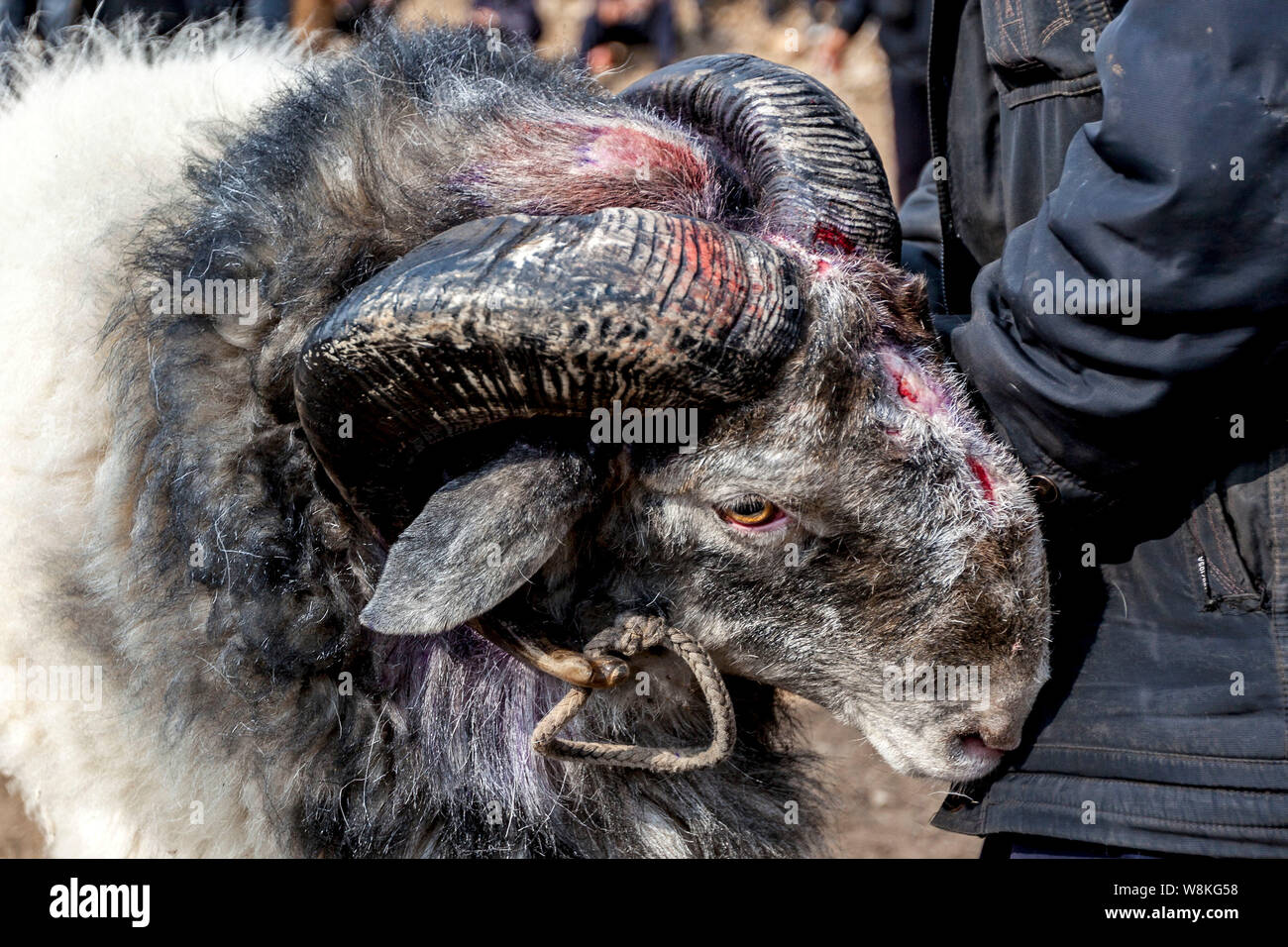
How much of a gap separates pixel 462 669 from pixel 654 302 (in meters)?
1.08

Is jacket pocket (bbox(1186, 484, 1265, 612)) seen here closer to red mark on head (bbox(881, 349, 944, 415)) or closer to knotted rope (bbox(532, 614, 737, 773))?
red mark on head (bbox(881, 349, 944, 415))

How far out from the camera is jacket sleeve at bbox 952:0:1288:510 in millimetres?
1797

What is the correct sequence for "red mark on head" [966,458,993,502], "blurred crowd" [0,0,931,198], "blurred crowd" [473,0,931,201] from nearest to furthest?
"red mark on head" [966,458,993,502] < "blurred crowd" [0,0,931,198] < "blurred crowd" [473,0,931,201]

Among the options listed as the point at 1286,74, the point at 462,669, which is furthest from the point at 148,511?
the point at 1286,74

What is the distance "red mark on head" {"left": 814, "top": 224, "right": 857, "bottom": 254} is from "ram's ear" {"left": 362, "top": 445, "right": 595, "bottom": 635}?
0.68 meters

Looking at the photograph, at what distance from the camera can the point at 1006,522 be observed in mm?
2273

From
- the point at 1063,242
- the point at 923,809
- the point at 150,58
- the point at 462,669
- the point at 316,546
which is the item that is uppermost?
the point at 150,58

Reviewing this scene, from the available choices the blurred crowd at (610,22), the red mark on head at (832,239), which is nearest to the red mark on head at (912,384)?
the red mark on head at (832,239)

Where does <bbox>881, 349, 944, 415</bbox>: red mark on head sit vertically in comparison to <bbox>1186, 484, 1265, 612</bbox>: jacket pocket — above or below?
above

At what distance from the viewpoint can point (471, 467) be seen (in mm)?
2340

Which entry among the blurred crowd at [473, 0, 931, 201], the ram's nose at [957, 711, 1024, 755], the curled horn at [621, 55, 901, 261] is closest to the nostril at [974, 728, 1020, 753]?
the ram's nose at [957, 711, 1024, 755]

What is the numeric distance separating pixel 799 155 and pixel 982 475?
79cm

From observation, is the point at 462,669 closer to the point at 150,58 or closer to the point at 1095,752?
the point at 1095,752
